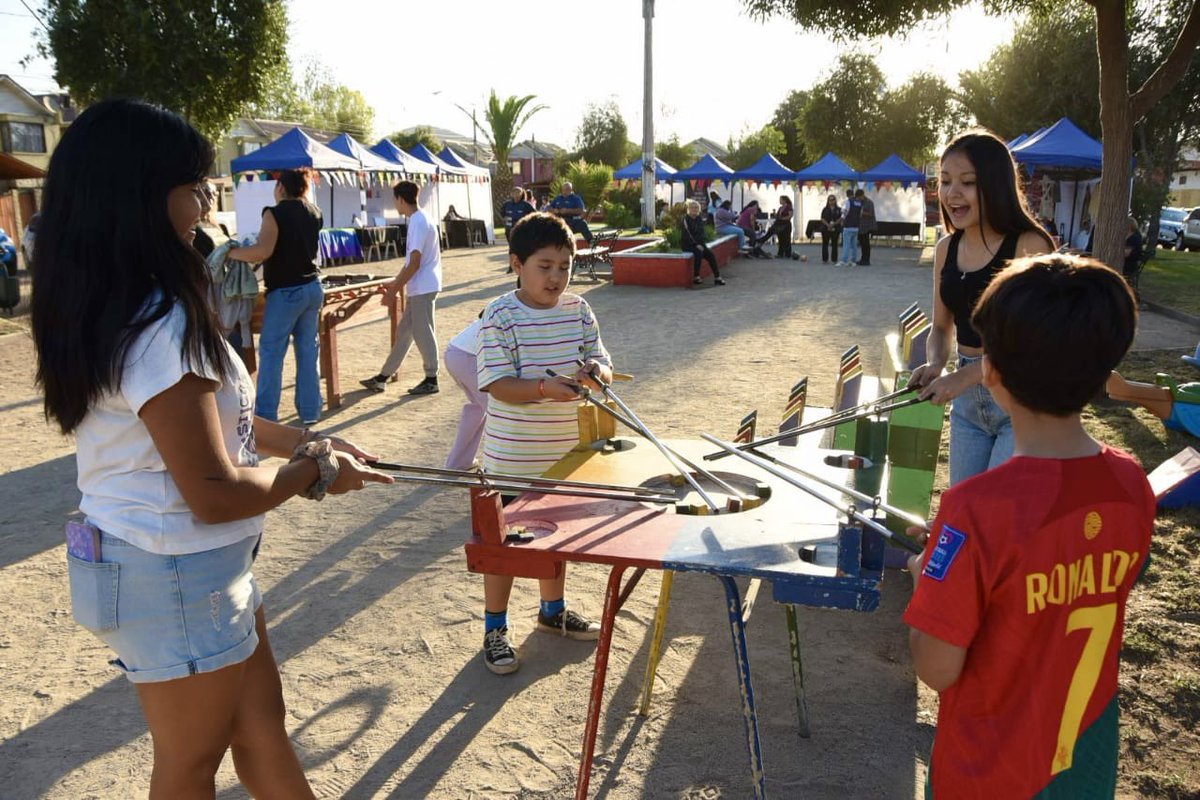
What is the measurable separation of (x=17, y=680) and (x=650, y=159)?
21.2 m

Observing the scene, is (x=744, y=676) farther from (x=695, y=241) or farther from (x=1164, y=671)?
(x=695, y=241)

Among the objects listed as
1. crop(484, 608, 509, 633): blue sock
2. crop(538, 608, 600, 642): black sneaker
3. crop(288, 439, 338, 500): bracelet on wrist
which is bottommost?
crop(538, 608, 600, 642): black sneaker

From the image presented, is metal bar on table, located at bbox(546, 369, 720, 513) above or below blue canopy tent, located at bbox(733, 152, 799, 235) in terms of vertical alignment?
below

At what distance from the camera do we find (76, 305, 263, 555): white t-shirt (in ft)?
5.51

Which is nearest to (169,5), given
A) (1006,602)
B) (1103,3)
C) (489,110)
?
(1103,3)

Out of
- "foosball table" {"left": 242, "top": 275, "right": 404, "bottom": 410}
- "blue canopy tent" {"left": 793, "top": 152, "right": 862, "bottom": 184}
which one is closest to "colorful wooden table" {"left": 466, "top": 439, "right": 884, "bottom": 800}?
"foosball table" {"left": 242, "top": 275, "right": 404, "bottom": 410}

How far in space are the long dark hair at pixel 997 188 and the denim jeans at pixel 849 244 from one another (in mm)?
17672

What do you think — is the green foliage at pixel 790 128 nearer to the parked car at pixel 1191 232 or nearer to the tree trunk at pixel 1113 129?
the parked car at pixel 1191 232

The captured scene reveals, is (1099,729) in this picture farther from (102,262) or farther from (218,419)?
(102,262)

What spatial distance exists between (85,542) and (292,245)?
16.6 feet

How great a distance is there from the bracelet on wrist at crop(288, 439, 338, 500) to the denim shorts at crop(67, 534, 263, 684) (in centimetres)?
23

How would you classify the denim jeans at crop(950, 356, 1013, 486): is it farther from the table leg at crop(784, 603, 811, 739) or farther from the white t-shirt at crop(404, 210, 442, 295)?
the white t-shirt at crop(404, 210, 442, 295)

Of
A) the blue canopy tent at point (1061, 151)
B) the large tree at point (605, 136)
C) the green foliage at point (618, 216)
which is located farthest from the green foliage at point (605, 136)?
the blue canopy tent at point (1061, 151)

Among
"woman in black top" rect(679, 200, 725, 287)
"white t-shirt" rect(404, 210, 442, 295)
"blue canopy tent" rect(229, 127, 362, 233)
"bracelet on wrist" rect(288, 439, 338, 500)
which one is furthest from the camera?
"blue canopy tent" rect(229, 127, 362, 233)
